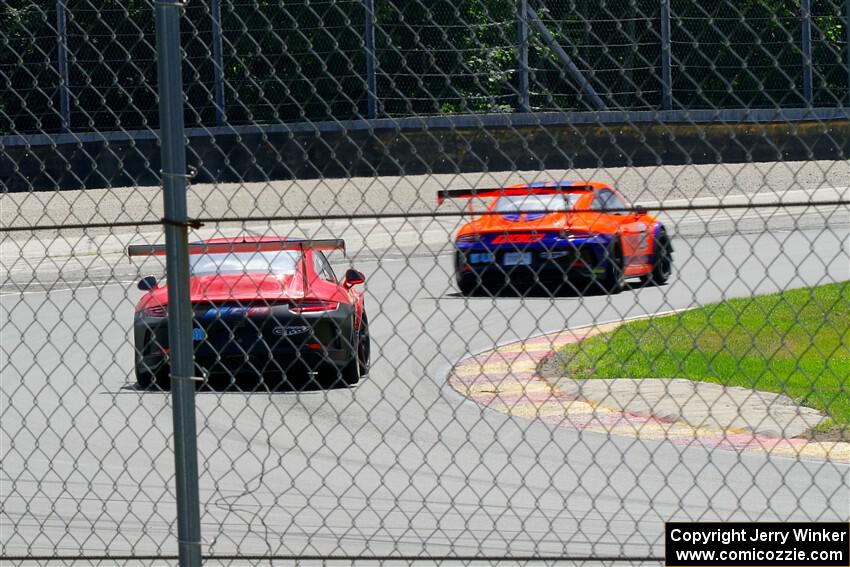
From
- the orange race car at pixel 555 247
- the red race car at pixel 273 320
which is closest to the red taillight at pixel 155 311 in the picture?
the red race car at pixel 273 320

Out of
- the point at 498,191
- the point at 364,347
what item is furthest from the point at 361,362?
the point at 498,191

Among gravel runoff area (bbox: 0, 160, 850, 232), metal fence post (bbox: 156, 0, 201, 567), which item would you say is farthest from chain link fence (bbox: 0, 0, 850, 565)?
gravel runoff area (bbox: 0, 160, 850, 232)

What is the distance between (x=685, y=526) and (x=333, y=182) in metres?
19.7

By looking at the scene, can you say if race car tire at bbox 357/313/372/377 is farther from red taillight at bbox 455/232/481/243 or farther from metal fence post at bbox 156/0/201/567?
metal fence post at bbox 156/0/201/567

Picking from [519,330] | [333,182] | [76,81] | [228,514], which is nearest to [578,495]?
[228,514]

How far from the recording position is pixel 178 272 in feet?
12.7

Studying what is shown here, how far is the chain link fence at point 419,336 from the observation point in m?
4.62

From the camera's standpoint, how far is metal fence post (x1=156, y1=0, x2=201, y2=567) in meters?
3.81

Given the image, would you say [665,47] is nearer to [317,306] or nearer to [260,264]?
[317,306]

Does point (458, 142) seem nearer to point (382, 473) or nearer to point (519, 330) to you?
point (519, 330)

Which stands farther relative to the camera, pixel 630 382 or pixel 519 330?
pixel 519 330

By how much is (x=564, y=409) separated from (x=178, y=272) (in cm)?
476

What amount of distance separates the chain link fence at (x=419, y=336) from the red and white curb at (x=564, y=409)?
4 centimetres

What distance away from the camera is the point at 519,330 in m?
14.5
